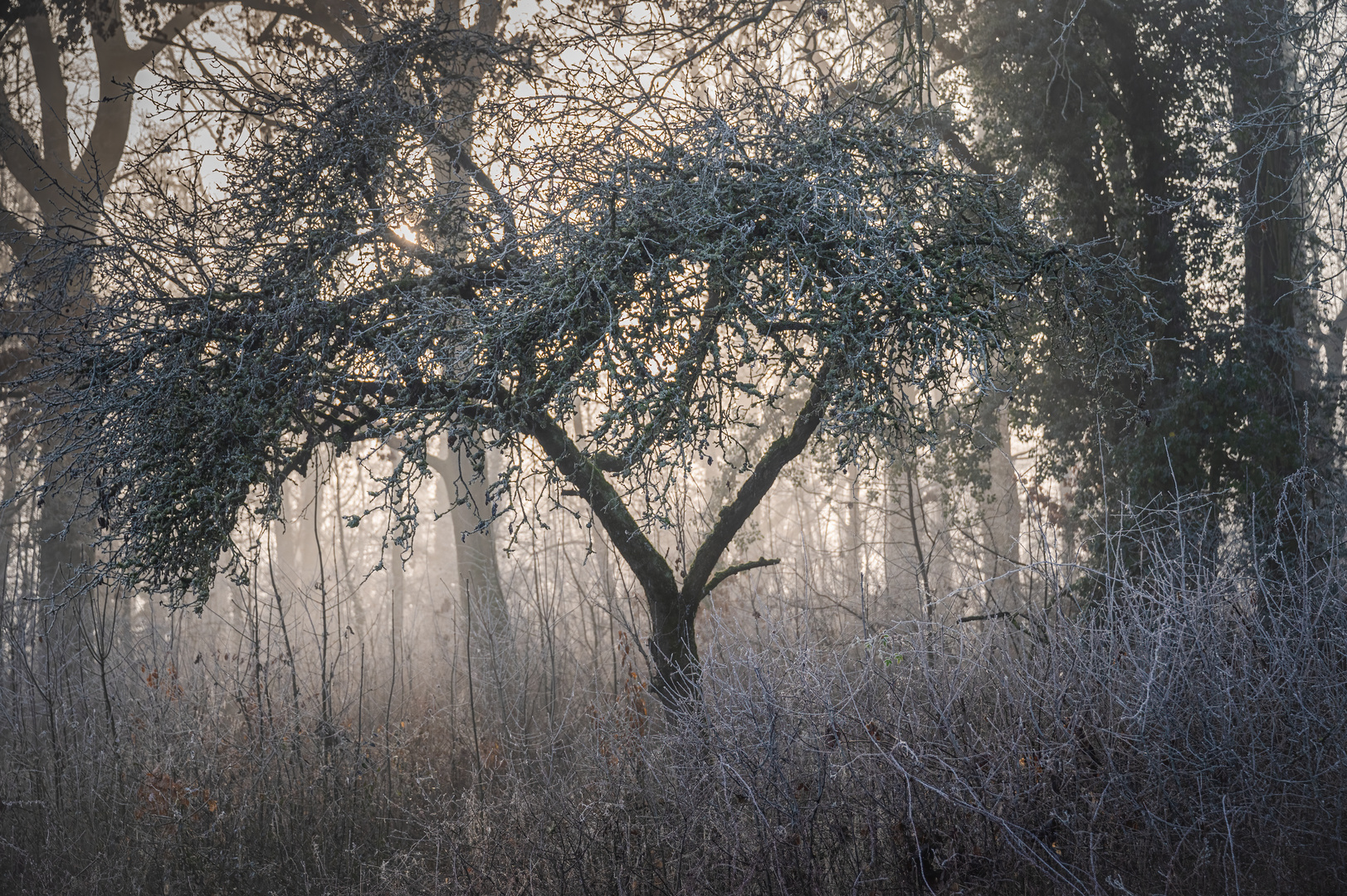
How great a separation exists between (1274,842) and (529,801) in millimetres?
3705

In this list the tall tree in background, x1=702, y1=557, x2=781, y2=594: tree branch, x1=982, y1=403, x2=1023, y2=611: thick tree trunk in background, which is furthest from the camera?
the tall tree in background

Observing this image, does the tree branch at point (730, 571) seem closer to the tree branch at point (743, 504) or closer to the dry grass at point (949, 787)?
the tree branch at point (743, 504)

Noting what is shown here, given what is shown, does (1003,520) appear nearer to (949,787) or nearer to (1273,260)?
(1273,260)

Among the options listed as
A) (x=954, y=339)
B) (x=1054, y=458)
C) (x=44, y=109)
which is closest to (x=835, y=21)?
(x=954, y=339)

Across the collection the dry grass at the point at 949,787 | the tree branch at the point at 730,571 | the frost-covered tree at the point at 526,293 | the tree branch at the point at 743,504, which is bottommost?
the dry grass at the point at 949,787

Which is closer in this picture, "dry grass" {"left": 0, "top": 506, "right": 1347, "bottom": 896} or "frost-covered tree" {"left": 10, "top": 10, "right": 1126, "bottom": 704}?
"dry grass" {"left": 0, "top": 506, "right": 1347, "bottom": 896}

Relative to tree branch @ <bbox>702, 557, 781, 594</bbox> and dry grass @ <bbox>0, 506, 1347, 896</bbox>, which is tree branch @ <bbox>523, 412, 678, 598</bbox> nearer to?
tree branch @ <bbox>702, 557, 781, 594</bbox>

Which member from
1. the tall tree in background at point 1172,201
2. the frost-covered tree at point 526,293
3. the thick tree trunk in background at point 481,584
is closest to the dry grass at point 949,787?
the frost-covered tree at point 526,293

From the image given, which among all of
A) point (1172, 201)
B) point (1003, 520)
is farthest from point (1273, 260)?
point (1003, 520)

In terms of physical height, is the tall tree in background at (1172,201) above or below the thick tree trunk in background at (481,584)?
above

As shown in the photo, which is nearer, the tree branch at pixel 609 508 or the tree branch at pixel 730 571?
the tree branch at pixel 609 508

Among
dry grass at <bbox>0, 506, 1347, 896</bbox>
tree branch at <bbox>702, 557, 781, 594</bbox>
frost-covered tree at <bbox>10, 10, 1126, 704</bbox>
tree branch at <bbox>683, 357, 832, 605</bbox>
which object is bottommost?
dry grass at <bbox>0, 506, 1347, 896</bbox>

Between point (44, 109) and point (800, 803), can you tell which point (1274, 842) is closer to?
point (800, 803)

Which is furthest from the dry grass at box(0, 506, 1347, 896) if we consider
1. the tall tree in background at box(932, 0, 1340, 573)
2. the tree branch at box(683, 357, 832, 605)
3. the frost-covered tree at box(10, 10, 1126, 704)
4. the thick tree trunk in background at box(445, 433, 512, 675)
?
the tall tree in background at box(932, 0, 1340, 573)
